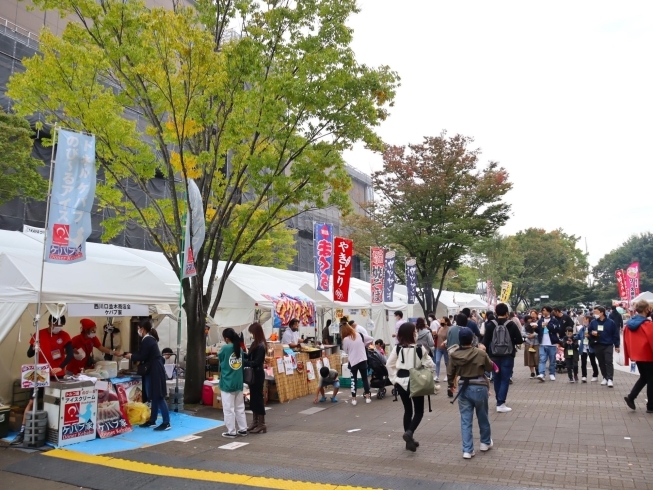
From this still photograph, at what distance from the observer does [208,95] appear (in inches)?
358

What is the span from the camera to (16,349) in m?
8.45

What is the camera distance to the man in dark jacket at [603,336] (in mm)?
10000

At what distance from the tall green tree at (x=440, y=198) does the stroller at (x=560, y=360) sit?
7.73 metres

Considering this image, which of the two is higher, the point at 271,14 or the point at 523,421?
the point at 271,14

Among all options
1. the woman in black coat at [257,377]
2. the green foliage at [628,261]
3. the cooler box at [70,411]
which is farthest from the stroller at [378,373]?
the green foliage at [628,261]

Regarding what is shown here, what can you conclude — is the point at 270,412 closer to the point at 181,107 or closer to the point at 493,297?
the point at 181,107

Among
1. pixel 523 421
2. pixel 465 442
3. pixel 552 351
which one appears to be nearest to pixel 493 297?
pixel 552 351

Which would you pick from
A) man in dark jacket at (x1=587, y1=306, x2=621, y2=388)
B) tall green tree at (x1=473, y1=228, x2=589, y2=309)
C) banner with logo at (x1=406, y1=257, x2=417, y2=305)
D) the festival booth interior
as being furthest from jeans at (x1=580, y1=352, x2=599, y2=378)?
tall green tree at (x1=473, y1=228, x2=589, y2=309)

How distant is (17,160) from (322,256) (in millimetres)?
9741

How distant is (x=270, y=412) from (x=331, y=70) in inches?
257


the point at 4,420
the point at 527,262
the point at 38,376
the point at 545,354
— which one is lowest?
the point at 4,420

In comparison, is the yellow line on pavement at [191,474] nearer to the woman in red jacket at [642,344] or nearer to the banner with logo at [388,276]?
the woman in red jacket at [642,344]

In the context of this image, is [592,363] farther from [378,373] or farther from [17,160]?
[17,160]

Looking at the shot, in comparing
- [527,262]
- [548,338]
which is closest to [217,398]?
[548,338]
